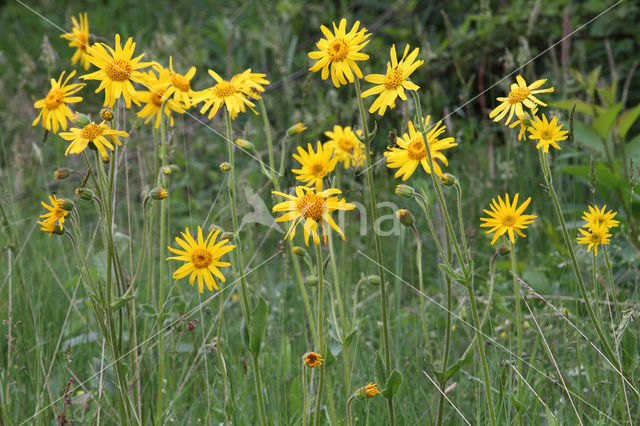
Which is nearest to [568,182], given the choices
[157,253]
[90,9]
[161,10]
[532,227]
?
[532,227]

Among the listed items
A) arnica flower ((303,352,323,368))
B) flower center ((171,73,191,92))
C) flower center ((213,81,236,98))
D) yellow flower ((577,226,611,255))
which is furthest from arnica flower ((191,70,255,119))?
yellow flower ((577,226,611,255))

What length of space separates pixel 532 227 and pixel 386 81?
1.59 m

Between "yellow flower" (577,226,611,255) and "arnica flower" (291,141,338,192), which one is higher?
"arnica flower" (291,141,338,192)

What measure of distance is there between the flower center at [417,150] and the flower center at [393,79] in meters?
0.16

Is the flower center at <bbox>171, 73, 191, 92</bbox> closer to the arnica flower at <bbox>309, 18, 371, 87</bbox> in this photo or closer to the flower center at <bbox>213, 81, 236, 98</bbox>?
the flower center at <bbox>213, 81, 236, 98</bbox>

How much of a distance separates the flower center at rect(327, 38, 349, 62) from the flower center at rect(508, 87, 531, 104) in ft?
1.29

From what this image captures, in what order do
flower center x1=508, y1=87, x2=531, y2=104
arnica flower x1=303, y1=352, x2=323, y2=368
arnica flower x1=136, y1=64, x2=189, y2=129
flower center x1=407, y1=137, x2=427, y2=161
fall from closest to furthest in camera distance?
arnica flower x1=303, y1=352, x2=323, y2=368 < flower center x1=508, y1=87, x2=531, y2=104 < flower center x1=407, y1=137, x2=427, y2=161 < arnica flower x1=136, y1=64, x2=189, y2=129

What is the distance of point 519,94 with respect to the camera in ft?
4.83

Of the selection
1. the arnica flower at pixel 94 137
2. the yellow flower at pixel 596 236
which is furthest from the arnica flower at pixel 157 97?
the yellow flower at pixel 596 236

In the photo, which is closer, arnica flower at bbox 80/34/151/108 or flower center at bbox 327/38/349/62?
flower center at bbox 327/38/349/62

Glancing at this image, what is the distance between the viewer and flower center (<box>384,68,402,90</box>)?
146 cm

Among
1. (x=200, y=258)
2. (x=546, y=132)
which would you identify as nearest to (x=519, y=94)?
(x=546, y=132)

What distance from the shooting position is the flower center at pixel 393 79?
57.3 inches

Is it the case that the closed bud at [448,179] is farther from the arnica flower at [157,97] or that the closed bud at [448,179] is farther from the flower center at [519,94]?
the arnica flower at [157,97]
